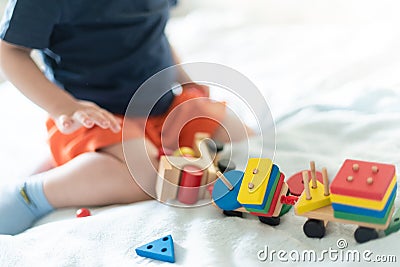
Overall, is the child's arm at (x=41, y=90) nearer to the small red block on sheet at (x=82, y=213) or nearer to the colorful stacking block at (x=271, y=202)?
the small red block on sheet at (x=82, y=213)

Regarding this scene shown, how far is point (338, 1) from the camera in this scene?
4.76 ft

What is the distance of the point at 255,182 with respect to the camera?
737 mm

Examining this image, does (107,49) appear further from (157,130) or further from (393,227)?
(393,227)

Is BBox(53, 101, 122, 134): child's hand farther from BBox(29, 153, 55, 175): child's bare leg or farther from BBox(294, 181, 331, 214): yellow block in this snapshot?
BBox(294, 181, 331, 214): yellow block

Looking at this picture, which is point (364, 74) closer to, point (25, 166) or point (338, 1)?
point (338, 1)

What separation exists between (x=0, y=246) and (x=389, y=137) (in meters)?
0.48

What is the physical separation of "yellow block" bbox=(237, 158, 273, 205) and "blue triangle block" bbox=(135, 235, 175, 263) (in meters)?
0.08

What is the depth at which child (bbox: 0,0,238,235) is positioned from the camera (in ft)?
2.85

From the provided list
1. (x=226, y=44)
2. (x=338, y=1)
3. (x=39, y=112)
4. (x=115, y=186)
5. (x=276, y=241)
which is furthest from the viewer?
(x=338, y=1)

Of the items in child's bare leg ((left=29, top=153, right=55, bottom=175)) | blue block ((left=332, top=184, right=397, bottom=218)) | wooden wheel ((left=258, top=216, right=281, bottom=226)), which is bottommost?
child's bare leg ((left=29, top=153, right=55, bottom=175))

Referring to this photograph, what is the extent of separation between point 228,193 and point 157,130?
22 centimetres

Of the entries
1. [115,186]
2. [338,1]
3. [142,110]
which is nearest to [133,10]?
[142,110]

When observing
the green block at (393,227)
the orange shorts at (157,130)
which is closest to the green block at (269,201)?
the green block at (393,227)

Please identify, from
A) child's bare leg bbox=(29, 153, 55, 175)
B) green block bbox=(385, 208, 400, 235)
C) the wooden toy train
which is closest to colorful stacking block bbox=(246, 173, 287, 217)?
the wooden toy train
